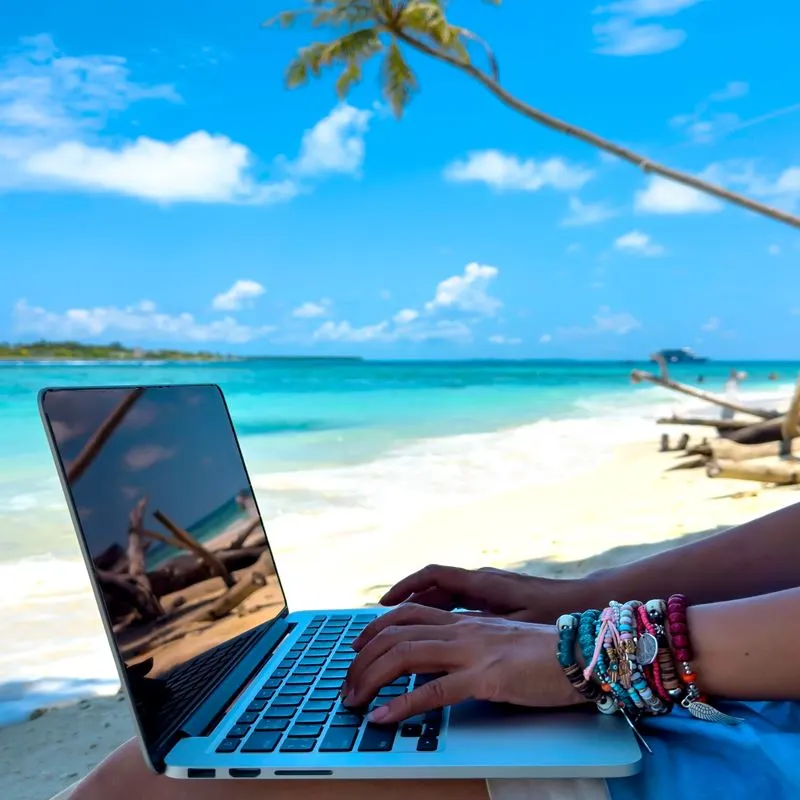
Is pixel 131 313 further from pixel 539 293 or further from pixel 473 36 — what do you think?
pixel 473 36

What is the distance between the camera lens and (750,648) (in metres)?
0.61

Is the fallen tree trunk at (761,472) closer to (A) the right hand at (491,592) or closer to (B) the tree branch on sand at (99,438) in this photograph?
(A) the right hand at (491,592)

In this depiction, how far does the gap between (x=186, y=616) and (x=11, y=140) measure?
3581 cm

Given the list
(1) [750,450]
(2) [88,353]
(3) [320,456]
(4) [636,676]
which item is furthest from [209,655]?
(2) [88,353]

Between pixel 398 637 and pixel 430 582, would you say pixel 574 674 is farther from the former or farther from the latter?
pixel 430 582

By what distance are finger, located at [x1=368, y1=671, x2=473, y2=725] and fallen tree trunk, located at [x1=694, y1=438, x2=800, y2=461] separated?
20.3 feet

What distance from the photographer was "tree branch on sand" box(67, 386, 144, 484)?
0.66 metres

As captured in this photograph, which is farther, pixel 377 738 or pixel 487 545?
pixel 487 545

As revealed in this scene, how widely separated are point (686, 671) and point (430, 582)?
0.35 metres

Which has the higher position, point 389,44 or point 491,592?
point 389,44

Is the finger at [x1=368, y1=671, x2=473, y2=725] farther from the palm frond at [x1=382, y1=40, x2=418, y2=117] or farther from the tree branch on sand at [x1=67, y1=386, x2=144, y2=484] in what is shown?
the palm frond at [x1=382, y1=40, x2=418, y2=117]

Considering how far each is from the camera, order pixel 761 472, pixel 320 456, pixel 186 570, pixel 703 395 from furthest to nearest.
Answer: pixel 320 456, pixel 703 395, pixel 761 472, pixel 186 570

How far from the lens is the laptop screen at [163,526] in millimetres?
647

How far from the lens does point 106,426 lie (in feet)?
2.39
